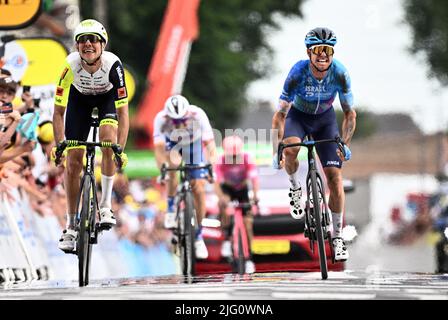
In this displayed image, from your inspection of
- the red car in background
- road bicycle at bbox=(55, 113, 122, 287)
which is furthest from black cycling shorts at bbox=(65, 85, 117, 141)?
the red car in background

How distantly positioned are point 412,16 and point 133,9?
103ft

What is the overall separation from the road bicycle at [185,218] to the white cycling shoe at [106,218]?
284 centimetres

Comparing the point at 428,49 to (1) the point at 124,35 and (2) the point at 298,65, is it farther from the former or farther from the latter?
(2) the point at 298,65

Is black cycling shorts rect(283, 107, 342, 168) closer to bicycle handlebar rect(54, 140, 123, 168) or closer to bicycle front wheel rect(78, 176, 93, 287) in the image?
bicycle handlebar rect(54, 140, 123, 168)

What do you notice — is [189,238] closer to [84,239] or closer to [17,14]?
[17,14]

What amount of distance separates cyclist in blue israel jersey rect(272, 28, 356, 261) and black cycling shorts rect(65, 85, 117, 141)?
1766 millimetres

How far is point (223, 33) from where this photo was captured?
4669cm

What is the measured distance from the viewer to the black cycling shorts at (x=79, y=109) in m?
11.8

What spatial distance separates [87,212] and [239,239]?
5.33 metres

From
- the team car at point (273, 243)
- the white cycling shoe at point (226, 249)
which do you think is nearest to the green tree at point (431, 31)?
the team car at point (273, 243)

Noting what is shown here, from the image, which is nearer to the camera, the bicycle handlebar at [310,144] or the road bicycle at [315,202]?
the road bicycle at [315,202]

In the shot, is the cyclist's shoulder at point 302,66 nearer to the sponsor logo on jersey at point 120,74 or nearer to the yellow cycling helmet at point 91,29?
the sponsor logo on jersey at point 120,74

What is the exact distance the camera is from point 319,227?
11.8 meters
